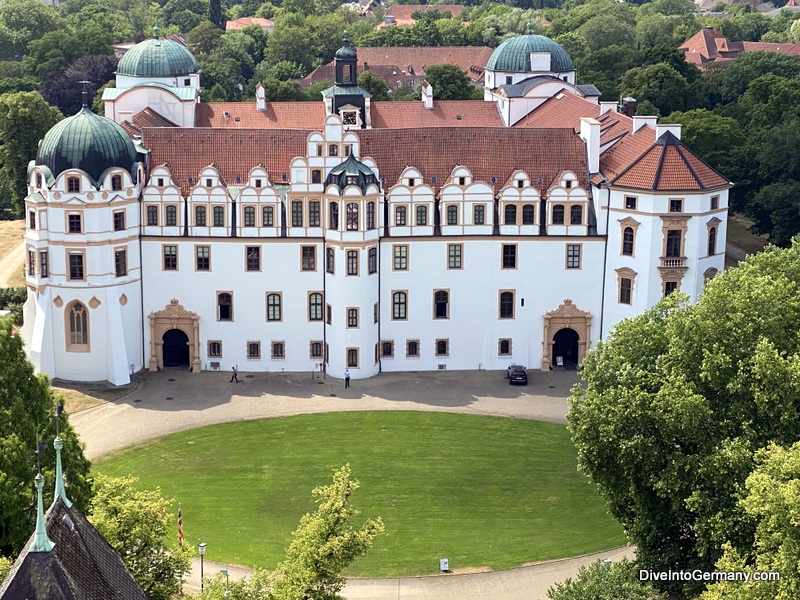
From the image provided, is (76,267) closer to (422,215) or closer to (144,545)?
(422,215)

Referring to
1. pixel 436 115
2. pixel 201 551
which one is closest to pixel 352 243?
pixel 436 115

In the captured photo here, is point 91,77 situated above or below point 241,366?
above

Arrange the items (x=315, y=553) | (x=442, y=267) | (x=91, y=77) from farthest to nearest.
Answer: (x=91, y=77)
(x=442, y=267)
(x=315, y=553)

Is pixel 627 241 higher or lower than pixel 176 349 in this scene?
higher

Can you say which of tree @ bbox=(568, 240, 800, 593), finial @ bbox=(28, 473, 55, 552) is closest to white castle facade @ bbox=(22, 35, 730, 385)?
tree @ bbox=(568, 240, 800, 593)

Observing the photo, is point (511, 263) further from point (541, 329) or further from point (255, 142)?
point (255, 142)

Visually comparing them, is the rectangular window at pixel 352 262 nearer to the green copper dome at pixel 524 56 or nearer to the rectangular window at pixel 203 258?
the rectangular window at pixel 203 258

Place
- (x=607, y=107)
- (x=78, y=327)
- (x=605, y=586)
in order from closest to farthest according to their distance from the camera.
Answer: (x=605, y=586)
(x=78, y=327)
(x=607, y=107)

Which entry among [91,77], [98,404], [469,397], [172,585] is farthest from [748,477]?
[91,77]
